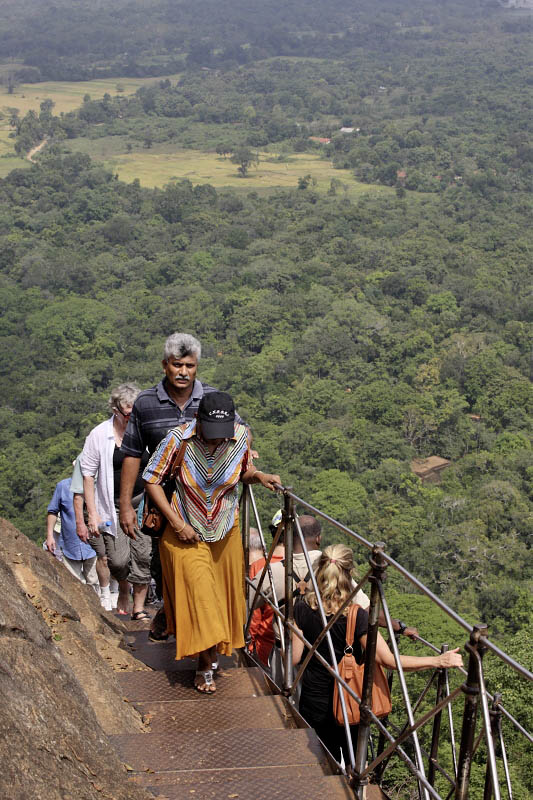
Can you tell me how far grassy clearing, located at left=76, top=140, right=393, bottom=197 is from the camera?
83750 mm

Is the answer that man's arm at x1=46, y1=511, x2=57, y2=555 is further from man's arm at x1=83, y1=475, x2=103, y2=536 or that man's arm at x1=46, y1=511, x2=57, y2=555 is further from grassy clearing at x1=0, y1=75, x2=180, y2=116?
grassy clearing at x1=0, y1=75, x2=180, y2=116

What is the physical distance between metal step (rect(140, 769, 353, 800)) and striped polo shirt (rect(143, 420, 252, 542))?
45.7 inches

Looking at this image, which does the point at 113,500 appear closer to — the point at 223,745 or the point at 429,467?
the point at 223,745

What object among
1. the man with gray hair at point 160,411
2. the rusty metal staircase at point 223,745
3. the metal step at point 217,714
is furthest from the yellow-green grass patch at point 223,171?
the metal step at point 217,714

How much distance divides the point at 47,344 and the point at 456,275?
24.7 metres

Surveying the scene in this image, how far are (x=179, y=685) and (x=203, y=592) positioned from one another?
0.47m

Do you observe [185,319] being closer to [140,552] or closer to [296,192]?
[296,192]

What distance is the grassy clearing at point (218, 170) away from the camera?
83750 millimetres

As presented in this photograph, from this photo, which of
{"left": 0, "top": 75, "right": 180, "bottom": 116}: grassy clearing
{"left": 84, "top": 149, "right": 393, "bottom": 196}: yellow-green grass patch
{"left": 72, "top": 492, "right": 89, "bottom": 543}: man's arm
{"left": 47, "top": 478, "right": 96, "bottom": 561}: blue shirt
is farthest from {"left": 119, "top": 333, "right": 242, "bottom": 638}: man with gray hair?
{"left": 0, "top": 75, "right": 180, "bottom": 116}: grassy clearing

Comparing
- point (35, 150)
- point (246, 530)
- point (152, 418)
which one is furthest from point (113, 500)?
point (35, 150)

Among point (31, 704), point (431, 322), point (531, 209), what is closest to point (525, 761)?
point (31, 704)

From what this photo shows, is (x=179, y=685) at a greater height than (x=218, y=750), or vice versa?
(x=218, y=750)

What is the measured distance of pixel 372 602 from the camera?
9.61ft

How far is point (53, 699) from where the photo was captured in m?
2.80
